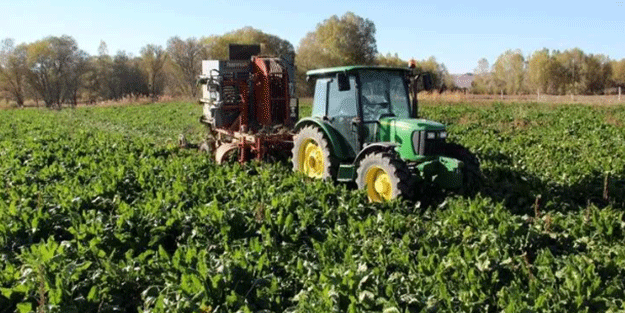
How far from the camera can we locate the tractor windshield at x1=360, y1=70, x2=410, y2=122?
8.64 metres

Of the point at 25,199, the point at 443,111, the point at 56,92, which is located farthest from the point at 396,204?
the point at 56,92

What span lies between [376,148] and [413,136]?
618 mm

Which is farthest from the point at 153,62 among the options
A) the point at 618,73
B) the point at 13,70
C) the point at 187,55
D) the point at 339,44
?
the point at 618,73

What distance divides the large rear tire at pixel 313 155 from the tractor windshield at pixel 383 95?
3.14 ft

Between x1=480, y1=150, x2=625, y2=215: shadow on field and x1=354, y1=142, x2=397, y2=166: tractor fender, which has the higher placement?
x1=354, y1=142, x2=397, y2=166: tractor fender

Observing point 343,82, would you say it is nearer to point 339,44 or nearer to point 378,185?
point 378,185

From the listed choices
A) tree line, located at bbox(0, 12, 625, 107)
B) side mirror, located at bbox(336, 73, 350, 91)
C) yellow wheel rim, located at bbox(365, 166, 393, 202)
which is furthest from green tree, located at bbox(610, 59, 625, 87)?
side mirror, located at bbox(336, 73, 350, 91)

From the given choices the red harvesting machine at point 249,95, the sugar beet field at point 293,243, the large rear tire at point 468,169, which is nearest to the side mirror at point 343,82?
the sugar beet field at point 293,243

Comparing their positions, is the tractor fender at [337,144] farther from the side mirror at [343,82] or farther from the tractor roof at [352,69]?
the side mirror at [343,82]

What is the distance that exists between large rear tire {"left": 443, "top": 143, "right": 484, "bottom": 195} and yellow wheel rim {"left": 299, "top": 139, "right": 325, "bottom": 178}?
2.28 meters

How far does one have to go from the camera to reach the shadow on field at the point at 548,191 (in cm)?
827

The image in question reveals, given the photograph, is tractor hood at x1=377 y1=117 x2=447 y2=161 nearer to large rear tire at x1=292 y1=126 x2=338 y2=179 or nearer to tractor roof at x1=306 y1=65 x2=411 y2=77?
tractor roof at x1=306 y1=65 x2=411 y2=77

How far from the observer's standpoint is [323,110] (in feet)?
30.9

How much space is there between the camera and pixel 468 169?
27.0 ft
